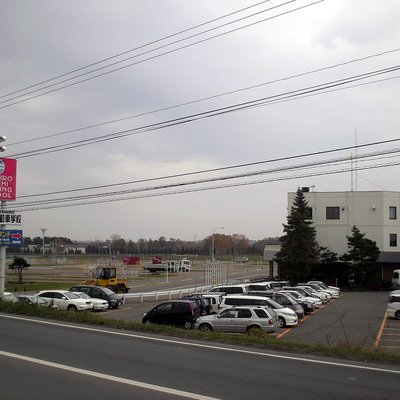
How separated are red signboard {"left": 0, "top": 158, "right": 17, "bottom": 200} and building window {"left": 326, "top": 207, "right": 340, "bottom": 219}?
147 ft

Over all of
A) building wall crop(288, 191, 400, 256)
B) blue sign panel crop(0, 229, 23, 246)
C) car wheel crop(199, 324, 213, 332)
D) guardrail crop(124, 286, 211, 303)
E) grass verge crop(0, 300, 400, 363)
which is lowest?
guardrail crop(124, 286, 211, 303)

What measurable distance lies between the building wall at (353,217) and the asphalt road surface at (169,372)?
52.1 meters

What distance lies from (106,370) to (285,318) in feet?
56.7

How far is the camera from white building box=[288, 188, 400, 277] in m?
61.8

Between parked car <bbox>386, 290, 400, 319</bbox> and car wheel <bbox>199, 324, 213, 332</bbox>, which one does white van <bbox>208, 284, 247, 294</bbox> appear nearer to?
parked car <bbox>386, 290, 400, 319</bbox>

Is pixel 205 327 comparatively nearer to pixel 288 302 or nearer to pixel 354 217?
pixel 288 302

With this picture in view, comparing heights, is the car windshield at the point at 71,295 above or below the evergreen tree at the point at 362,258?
below

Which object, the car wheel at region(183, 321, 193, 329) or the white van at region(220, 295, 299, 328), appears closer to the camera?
the car wheel at region(183, 321, 193, 329)

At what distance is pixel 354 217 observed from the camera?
206 ft

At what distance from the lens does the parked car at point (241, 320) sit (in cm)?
2203

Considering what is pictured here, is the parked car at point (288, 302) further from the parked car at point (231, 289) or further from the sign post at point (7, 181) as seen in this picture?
the sign post at point (7, 181)

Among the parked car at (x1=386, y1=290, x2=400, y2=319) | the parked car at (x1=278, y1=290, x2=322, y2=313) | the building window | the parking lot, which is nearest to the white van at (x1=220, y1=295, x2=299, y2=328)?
the parking lot

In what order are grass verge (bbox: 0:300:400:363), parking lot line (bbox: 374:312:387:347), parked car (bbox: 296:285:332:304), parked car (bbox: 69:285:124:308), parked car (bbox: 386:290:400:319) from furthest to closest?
parked car (bbox: 296:285:332:304) < parked car (bbox: 69:285:124:308) < parked car (bbox: 386:290:400:319) < parking lot line (bbox: 374:312:387:347) < grass verge (bbox: 0:300:400:363)

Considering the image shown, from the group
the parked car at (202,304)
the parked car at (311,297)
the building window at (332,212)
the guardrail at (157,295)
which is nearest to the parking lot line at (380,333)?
the parked car at (311,297)
